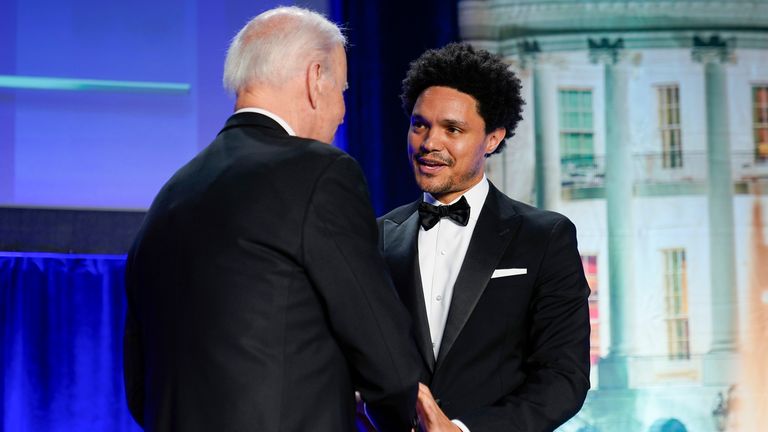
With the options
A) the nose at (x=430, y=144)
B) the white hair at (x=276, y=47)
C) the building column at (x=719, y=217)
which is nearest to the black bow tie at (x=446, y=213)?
the nose at (x=430, y=144)

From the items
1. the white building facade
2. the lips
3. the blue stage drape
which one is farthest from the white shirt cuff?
the white building facade

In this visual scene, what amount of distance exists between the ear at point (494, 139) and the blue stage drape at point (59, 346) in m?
2.03

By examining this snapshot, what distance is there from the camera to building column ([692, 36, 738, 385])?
13.8ft

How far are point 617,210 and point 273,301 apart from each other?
3.10 m

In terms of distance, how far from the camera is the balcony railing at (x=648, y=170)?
168 inches

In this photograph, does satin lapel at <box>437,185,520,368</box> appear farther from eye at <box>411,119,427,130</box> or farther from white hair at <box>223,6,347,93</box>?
white hair at <box>223,6,347,93</box>

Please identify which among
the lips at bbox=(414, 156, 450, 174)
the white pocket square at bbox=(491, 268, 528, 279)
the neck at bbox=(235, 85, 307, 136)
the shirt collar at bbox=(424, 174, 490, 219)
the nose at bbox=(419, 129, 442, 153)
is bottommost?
the white pocket square at bbox=(491, 268, 528, 279)

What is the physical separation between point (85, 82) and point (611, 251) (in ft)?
7.94

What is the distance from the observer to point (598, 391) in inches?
165

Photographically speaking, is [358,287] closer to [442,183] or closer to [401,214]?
[442,183]

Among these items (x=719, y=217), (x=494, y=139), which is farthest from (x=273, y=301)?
(x=719, y=217)

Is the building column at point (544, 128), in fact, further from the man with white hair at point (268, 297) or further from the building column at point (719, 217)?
the man with white hair at point (268, 297)

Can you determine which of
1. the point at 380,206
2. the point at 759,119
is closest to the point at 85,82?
the point at 380,206

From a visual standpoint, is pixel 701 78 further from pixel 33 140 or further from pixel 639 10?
pixel 33 140
